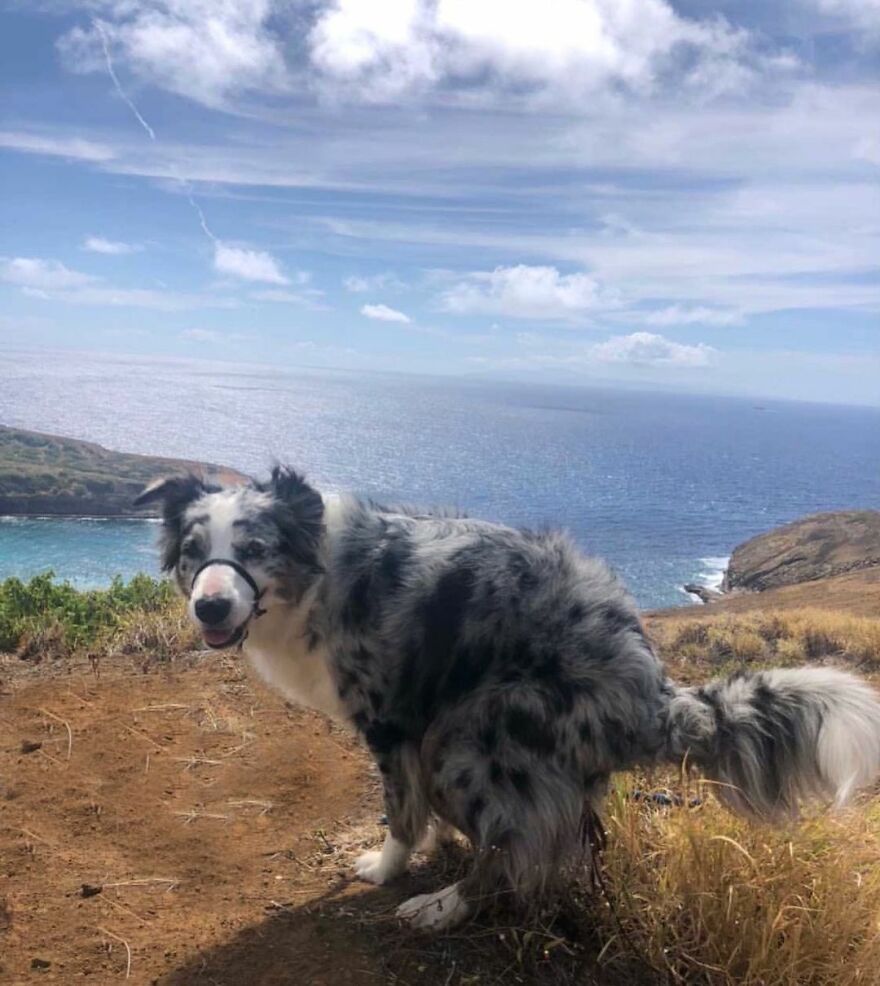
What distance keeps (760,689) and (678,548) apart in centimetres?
4479

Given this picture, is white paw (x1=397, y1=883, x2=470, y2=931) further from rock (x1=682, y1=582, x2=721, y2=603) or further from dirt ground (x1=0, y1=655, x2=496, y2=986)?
rock (x1=682, y1=582, x2=721, y2=603)

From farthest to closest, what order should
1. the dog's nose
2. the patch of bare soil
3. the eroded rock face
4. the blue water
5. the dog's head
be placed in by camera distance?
the eroded rock face, the blue water, the dog's head, the dog's nose, the patch of bare soil

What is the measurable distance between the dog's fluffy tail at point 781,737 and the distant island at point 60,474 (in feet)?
57.6

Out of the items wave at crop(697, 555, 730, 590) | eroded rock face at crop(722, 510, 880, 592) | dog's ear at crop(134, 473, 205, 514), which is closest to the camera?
dog's ear at crop(134, 473, 205, 514)

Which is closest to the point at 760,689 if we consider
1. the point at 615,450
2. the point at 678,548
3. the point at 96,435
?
the point at 96,435

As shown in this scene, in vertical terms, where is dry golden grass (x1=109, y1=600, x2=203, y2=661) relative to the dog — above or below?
below

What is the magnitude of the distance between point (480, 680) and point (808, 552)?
35042 mm

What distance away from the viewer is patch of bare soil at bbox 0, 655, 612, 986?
338 centimetres

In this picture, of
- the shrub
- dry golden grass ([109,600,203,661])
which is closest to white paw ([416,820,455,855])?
dry golden grass ([109,600,203,661])

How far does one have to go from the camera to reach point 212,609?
3594mm

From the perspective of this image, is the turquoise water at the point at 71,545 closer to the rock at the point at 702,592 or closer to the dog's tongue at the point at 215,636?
the dog's tongue at the point at 215,636

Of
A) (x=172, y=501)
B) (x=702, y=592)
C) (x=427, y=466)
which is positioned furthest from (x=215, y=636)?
(x=702, y=592)

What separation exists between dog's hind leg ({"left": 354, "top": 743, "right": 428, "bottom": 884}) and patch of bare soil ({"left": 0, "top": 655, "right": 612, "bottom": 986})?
10 centimetres

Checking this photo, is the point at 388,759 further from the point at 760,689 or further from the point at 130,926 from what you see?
the point at 760,689
